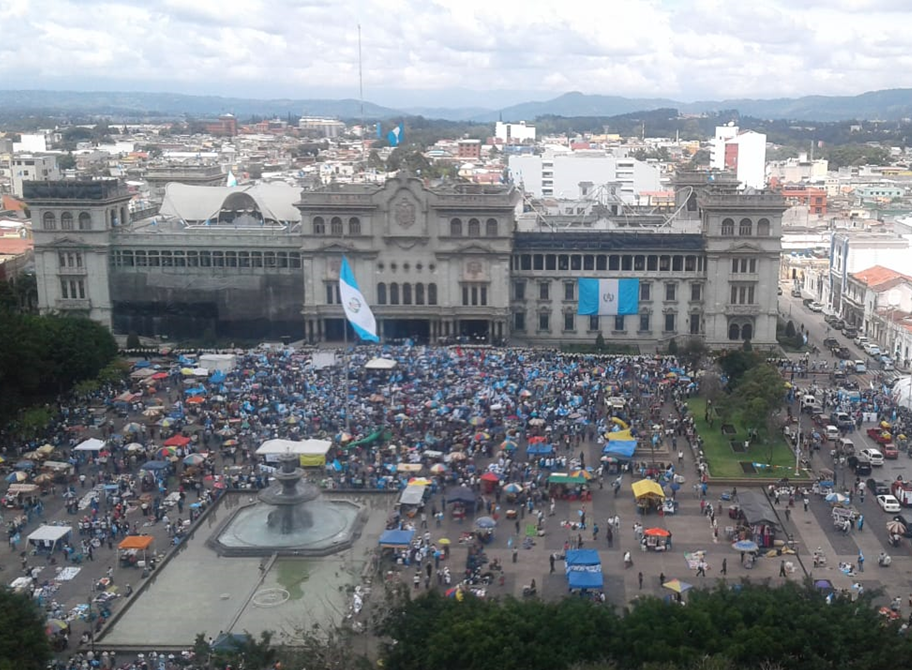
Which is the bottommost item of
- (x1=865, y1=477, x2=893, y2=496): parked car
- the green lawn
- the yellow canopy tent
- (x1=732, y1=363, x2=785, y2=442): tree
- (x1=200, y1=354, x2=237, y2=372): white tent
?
the green lawn

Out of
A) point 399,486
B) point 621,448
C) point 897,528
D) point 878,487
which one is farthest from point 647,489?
point 399,486

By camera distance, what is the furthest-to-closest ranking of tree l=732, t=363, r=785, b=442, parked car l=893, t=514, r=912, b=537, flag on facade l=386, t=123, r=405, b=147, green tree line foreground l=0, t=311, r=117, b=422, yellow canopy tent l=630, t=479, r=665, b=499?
flag on facade l=386, t=123, r=405, b=147 < green tree line foreground l=0, t=311, r=117, b=422 < tree l=732, t=363, r=785, b=442 < yellow canopy tent l=630, t=479, r=665, b=499 < parked car l=893, t=514, r=912, b=537

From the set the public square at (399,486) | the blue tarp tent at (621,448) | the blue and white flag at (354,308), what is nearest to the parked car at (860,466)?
the public square at (399,486)

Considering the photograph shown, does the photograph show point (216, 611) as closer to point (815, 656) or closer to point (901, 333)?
point (815, 656)

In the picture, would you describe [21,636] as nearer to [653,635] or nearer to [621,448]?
[653,635]

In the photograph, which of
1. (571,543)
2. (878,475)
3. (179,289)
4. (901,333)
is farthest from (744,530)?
(179,289)

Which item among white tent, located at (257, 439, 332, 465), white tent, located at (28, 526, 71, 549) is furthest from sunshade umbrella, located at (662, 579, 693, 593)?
white tent, located at (28, 526, 71, 549)

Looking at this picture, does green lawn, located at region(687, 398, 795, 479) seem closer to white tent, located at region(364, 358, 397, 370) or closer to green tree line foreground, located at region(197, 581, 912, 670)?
white tent, located at region(364, 358, 397, 370)

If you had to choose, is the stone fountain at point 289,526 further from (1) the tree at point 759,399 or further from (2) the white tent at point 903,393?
(2) the white tent at point 903,393
